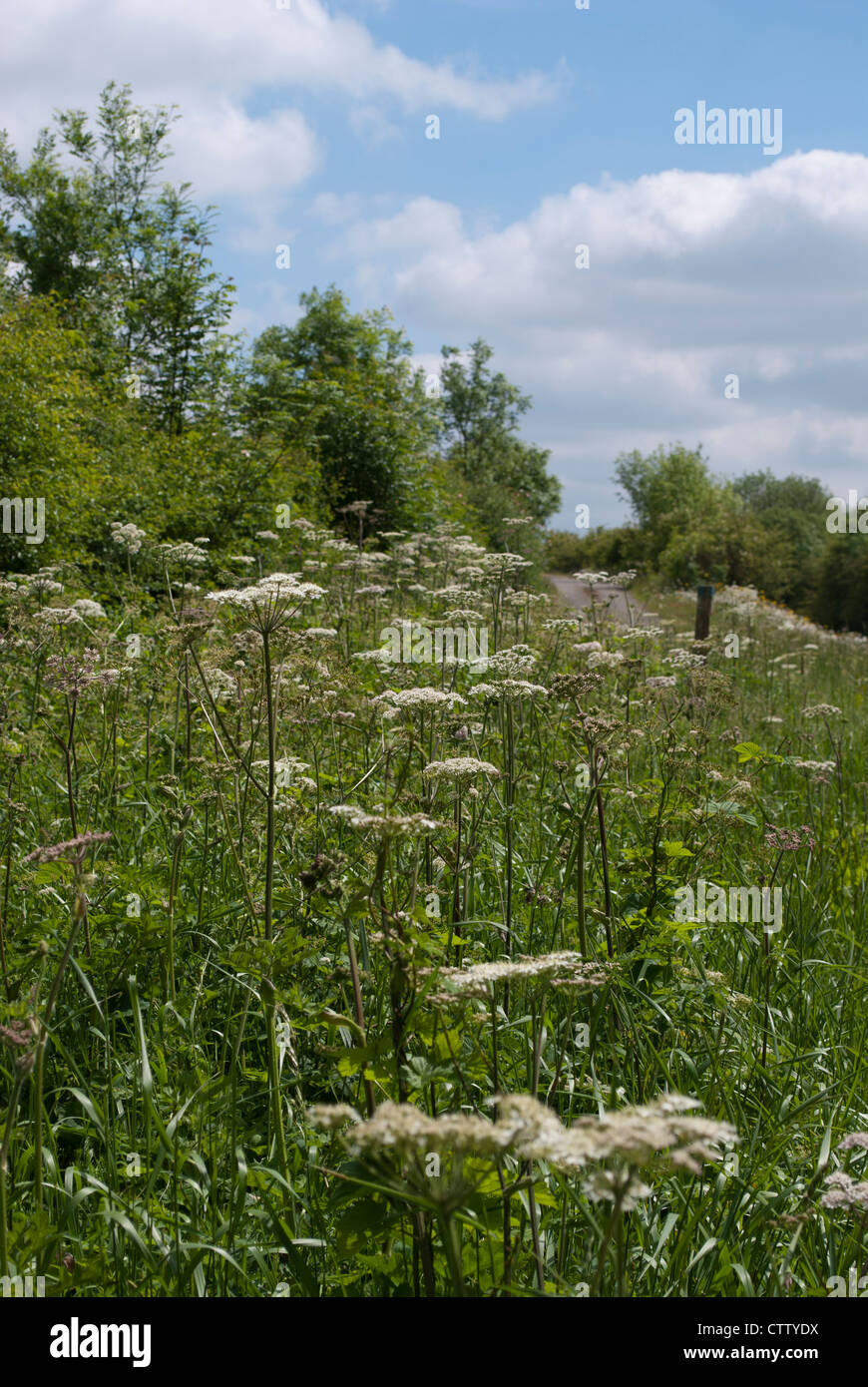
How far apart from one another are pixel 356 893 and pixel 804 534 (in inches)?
2795

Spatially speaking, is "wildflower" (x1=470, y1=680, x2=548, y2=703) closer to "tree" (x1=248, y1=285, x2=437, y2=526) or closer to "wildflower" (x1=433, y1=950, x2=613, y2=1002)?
"wildflower" (x1=433, y1=950, x2=613, y2=1002)

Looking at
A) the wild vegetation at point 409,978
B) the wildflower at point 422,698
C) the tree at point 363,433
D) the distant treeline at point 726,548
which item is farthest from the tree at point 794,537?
the wildflower at point 422,698

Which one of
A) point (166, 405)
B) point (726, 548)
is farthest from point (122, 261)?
point (726, 548)

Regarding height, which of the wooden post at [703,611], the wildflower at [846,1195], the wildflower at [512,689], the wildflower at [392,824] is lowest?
the wildflower at [846,1195]

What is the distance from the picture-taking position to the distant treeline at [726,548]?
44.2 metres

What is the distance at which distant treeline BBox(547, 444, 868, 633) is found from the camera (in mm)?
44250

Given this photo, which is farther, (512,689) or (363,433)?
(363,433)

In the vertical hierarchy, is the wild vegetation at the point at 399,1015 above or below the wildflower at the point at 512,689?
below

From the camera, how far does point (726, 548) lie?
51312 millimetres

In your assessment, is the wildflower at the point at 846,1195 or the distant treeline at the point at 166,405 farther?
the distant treeline at the point at 166,405

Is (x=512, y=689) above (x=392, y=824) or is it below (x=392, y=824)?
above

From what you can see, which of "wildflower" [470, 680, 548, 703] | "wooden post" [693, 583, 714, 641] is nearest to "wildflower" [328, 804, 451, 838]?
"wildflower" [470, 680, 548, 703]

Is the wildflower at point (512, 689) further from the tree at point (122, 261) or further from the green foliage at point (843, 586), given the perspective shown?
the green foliage at point (843, 586)

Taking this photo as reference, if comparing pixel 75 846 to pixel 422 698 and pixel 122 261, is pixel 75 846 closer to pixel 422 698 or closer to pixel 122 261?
pixel 422 698
